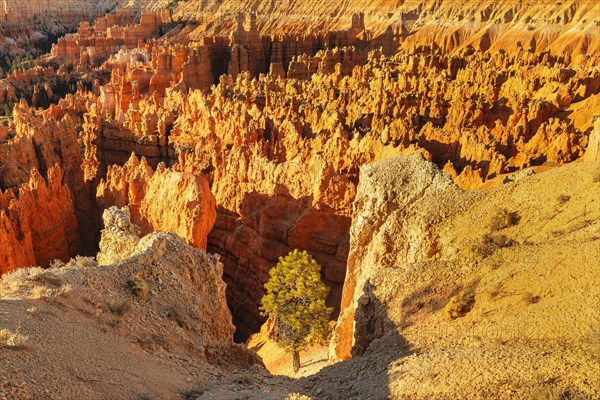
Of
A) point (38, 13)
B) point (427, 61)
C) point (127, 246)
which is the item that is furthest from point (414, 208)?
point (38, 13)

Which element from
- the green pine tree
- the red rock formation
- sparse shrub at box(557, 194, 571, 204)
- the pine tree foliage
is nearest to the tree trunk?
the green pine tree

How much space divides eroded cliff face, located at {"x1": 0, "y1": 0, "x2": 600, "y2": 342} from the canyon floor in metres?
0.12

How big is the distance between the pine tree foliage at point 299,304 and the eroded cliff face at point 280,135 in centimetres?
291

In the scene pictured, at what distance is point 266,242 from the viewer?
65.9 feet

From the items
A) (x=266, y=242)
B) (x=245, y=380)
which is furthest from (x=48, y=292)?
(x=266, y=242)

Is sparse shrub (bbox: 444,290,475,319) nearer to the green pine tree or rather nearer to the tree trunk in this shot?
the green pine tree

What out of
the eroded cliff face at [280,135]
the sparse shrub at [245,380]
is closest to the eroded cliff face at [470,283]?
the sparse shrub at [245,380]

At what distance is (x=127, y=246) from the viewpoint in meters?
11.9

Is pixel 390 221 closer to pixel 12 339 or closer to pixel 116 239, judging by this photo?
pixel 116 239

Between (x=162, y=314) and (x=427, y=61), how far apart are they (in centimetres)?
4830

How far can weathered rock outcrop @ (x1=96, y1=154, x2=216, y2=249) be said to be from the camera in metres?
17.5

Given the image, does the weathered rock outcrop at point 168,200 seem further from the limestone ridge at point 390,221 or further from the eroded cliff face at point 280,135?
the limestone ridge at point 390,221

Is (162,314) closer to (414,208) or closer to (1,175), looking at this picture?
(414,208)

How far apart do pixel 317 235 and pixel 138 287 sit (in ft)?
35.2
